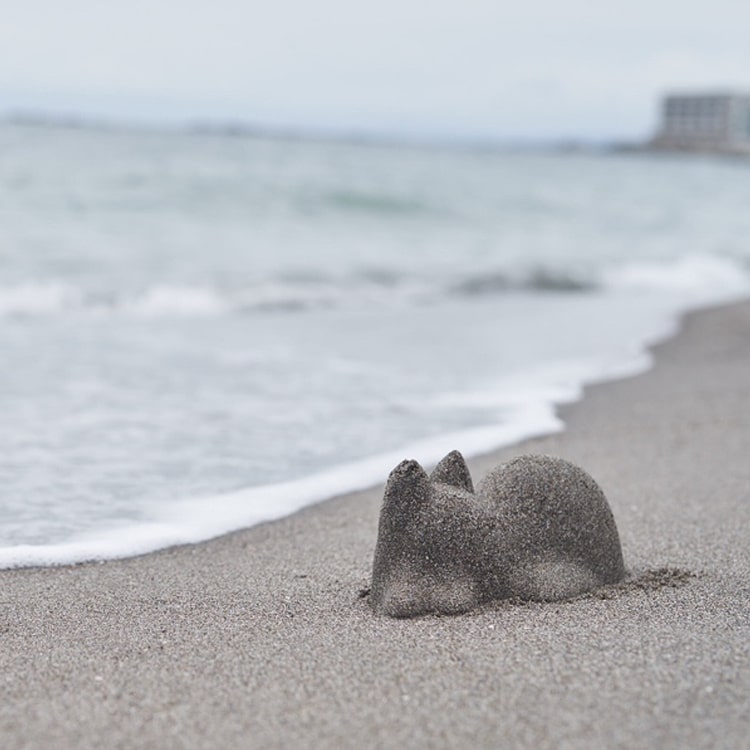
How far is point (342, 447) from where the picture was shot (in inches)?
221

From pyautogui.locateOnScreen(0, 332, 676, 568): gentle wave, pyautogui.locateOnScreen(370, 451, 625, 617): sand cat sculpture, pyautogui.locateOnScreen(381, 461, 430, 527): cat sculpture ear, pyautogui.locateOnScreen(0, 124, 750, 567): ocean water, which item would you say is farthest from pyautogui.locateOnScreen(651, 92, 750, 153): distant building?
pyautogui.locateOnScreen(381, 461, 430, 527): cat sculpture ear

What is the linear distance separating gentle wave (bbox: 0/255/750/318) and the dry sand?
7.27 metres

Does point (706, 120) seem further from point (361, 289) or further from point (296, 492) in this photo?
point (296, 492)

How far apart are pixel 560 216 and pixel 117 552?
24154 millimetres

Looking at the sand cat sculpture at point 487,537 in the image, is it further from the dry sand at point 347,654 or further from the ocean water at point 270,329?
the ocean water at point 270,329

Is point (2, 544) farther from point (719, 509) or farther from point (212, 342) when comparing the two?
point (212, 342)

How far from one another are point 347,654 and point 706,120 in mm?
100447

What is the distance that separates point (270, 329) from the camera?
33.1 ft

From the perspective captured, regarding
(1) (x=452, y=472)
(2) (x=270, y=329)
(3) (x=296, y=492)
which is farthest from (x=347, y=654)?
(2) (x=270, y=329)

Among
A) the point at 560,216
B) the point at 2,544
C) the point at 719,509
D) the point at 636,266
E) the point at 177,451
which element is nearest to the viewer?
the point at 2,544

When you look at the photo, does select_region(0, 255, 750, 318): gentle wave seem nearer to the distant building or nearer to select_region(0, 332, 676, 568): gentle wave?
select_region(0, 332, 676, 568): gentle wave

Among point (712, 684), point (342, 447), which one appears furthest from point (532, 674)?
point (342, 447)

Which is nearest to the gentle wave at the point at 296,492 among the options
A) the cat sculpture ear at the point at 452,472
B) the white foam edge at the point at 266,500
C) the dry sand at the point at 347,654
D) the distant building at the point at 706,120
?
the white foam edge at the point at 266,500

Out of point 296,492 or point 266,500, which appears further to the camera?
point 296,492
